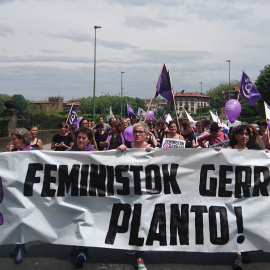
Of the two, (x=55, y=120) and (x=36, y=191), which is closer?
→ (x=36, y=191)

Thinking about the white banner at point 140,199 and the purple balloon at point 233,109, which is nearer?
the white banner at point 140,199

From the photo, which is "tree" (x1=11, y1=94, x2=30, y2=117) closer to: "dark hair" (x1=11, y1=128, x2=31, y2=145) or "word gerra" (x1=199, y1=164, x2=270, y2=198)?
"dark hair" (x1=11, y1=128, x2=31, y2=145)

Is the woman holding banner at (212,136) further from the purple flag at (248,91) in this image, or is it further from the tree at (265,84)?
the tree at (265,84)

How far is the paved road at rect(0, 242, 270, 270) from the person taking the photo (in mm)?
4371

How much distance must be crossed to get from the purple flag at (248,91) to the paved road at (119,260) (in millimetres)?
6098

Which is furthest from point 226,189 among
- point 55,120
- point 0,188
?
point 55,120

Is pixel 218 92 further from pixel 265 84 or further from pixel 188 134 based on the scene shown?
pixel 188 134

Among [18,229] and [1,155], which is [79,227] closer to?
[18,229]

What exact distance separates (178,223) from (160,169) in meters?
0.65

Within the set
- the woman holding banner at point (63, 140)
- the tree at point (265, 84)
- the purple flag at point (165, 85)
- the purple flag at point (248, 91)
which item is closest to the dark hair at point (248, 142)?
the purple flag at point (165, 85)

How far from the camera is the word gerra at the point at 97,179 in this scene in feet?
15.6

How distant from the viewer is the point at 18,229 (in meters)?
4.66

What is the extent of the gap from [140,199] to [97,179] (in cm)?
55

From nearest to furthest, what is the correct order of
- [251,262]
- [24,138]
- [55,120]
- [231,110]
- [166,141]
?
[251,262], [24,138], [166,141], [231,110], [55,120]
